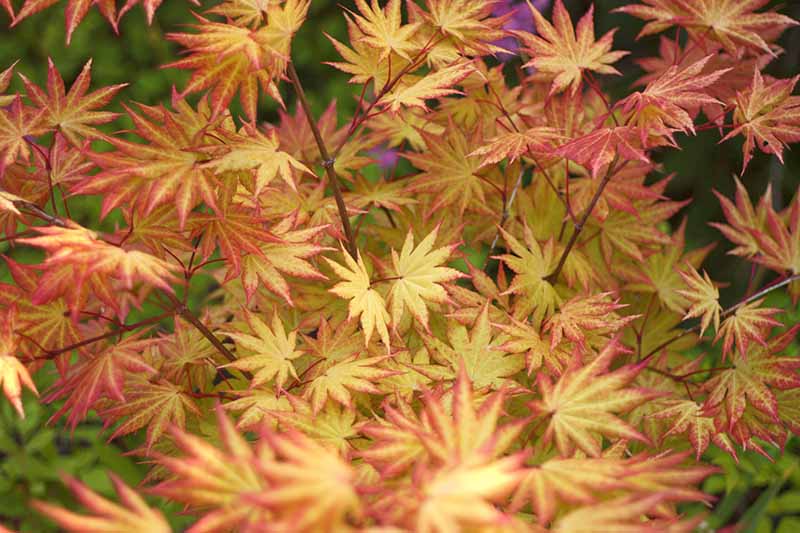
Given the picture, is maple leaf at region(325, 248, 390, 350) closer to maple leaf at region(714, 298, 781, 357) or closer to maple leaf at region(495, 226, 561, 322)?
maple leaf at region(495, 226, 561, 322)

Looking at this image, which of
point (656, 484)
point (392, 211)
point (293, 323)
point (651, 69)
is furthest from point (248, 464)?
point (651, 69)

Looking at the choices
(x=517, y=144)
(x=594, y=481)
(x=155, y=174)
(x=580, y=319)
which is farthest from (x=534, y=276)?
(x=155, y=174)

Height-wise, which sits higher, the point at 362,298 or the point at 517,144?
the point at 517,144

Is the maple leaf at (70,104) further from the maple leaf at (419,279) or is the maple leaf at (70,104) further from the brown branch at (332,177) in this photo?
the maple leaf at (419,279)

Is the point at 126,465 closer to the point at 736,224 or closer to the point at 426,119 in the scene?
the point at 426,119

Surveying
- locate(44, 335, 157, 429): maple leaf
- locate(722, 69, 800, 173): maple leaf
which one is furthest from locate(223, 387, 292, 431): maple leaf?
locate(722, 69, 800, 173): maple leaf

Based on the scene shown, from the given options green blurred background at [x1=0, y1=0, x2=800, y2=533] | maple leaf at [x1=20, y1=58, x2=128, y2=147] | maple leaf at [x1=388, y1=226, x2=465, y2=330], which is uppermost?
maple leaf at [x1=20, y1=58, x2=128, y2=147]

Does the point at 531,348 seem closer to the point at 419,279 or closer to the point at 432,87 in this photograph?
the point at 419,279
